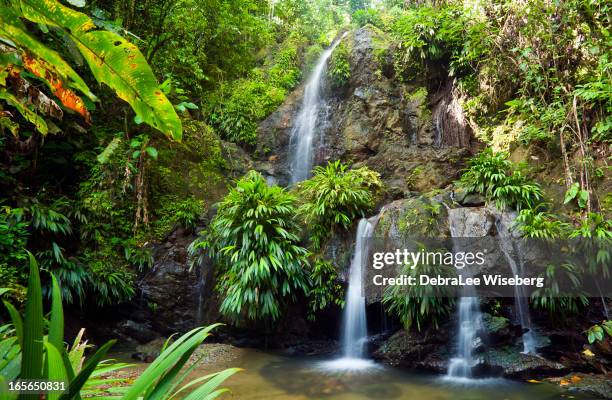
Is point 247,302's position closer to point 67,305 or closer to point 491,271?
point 67,305

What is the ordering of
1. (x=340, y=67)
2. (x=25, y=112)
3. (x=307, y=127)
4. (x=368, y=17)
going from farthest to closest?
(x=368, y=17), (x=340, y=67), (x=307, y=127), (x=25, y=112)

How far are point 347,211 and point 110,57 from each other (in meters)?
5.38

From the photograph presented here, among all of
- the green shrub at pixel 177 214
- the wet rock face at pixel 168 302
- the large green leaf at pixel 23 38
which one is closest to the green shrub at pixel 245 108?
the green shrub at pixel 177 214

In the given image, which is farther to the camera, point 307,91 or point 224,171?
point 307,91

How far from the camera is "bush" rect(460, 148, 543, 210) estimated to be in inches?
223

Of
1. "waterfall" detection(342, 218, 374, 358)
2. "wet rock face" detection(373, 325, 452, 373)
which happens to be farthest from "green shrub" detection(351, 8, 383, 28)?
"wet rock face" detection(373, 325, 452, 373)

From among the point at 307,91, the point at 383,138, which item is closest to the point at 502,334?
the point at 383,138

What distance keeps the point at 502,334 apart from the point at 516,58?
539 cm

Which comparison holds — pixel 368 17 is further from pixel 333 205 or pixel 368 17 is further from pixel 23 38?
pixel 23 38

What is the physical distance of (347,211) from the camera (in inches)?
249

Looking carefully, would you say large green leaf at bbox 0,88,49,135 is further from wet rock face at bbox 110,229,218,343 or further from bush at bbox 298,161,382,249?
wet rock face at bbox 110,229,218,343

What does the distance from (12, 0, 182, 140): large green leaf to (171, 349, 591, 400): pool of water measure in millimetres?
3778

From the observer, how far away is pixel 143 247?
6.74m

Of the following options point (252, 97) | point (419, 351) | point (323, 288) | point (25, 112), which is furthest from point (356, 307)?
point (252, 97)
